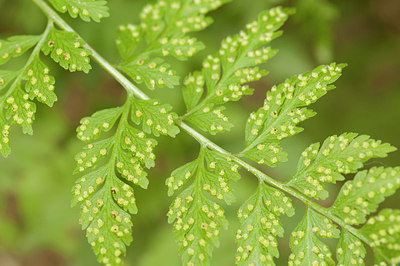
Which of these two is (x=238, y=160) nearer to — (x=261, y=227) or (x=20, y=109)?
(x=261, y=227)

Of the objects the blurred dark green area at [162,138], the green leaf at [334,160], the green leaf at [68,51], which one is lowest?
the blurred dark green area at [162,138]

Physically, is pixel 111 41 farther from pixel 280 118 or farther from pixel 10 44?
pixel 280 118

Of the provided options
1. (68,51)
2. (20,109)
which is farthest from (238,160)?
(20,109)

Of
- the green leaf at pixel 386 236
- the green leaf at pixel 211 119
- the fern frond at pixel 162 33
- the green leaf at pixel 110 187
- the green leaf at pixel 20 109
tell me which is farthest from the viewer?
the fern frond at pixel 162 33

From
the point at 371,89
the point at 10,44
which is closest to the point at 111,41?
the point at 10,44

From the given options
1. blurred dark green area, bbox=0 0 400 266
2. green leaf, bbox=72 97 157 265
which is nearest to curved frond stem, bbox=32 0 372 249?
green leaf, bbox=72 97 157 265

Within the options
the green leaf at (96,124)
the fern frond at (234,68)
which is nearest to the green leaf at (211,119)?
the fern frond at (234,68)

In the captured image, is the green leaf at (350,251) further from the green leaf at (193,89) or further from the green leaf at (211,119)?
the green leaf at (193,89)

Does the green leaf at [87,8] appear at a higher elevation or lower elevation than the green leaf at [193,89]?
higher
